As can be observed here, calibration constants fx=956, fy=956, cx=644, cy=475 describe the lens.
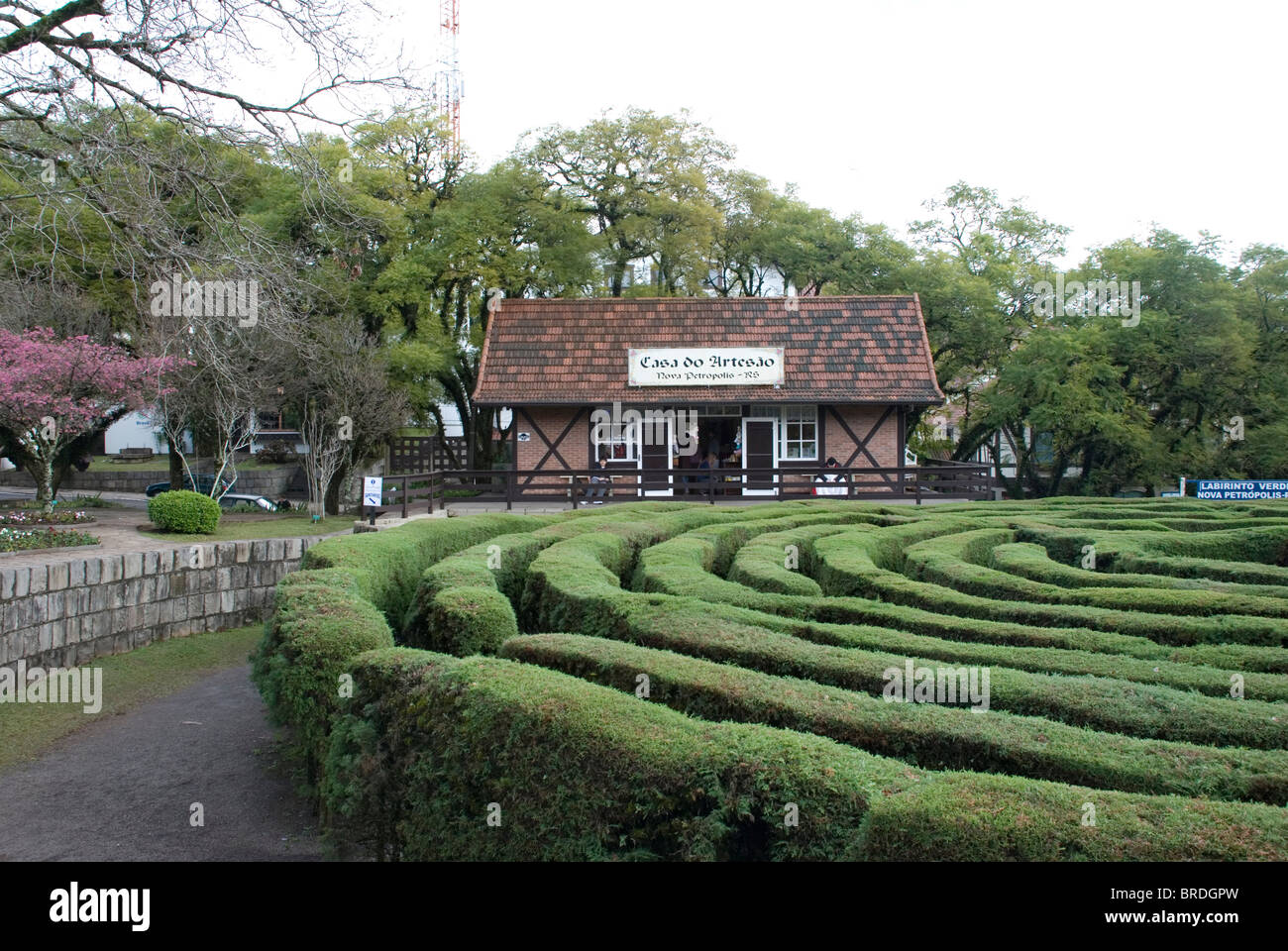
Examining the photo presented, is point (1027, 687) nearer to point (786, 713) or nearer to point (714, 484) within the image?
point (786, 713)

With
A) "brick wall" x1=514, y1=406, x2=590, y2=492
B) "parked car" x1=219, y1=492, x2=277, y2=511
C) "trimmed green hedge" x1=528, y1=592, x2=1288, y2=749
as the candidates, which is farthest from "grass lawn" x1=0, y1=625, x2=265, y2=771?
"parked car" x1=219, y1=492, x2=277, y2=511

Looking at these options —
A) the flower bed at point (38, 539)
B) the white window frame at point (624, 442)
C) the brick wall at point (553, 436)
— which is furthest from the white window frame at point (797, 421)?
the flower bed at point (38, 539)

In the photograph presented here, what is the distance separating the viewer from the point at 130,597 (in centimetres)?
1160

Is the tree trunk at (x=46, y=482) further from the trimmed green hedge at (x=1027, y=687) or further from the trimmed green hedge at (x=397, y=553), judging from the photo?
the trimmed green hedge at (x=1027, y=687)

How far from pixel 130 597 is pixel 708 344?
16651 millimetres

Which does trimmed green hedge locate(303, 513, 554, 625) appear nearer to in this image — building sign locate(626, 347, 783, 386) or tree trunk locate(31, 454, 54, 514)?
tree trunk locate(31, 454, 54, 514)

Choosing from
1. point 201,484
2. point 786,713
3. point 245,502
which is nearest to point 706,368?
point 245,502

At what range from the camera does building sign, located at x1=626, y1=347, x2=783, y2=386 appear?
79.8ft

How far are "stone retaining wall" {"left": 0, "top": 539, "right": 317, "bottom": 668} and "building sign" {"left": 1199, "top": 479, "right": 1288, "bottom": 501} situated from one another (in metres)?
17.9

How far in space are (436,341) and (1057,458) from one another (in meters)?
20.1

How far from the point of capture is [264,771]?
756 centimetres

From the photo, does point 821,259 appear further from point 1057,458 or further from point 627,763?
point 627,763
